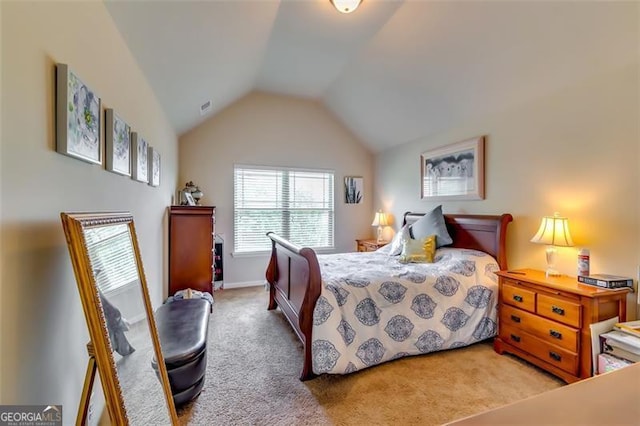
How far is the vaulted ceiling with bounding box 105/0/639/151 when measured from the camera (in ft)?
6.64

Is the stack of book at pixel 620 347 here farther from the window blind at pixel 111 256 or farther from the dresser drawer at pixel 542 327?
the window blind at pixel 111 256

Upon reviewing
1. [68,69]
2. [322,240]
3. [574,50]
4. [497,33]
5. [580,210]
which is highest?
[497,33]

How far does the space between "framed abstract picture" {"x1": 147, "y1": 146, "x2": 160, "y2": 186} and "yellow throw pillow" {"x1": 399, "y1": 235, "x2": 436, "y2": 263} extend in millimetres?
2694

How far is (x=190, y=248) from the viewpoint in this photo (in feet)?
11.1

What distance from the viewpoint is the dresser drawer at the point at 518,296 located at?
2.32 meters

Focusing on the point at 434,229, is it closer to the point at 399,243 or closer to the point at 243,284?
the point at 399,243

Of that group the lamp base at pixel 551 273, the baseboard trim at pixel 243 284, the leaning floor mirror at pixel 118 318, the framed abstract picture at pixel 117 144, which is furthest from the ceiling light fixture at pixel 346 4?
the baseboard trim at pixel 243 284

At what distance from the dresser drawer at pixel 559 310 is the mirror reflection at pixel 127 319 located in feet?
8.79

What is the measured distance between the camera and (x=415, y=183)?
4367mm

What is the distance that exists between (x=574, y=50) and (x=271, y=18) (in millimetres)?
2601

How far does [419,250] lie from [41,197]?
309 centimetres

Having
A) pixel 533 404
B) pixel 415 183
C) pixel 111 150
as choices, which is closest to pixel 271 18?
pixel 111 150

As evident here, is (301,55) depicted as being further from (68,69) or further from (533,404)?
(533,404)

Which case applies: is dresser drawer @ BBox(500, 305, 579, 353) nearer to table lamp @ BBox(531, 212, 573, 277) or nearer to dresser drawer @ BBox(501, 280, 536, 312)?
dresser drawer @ BBox(501, 280, 536, 312)
